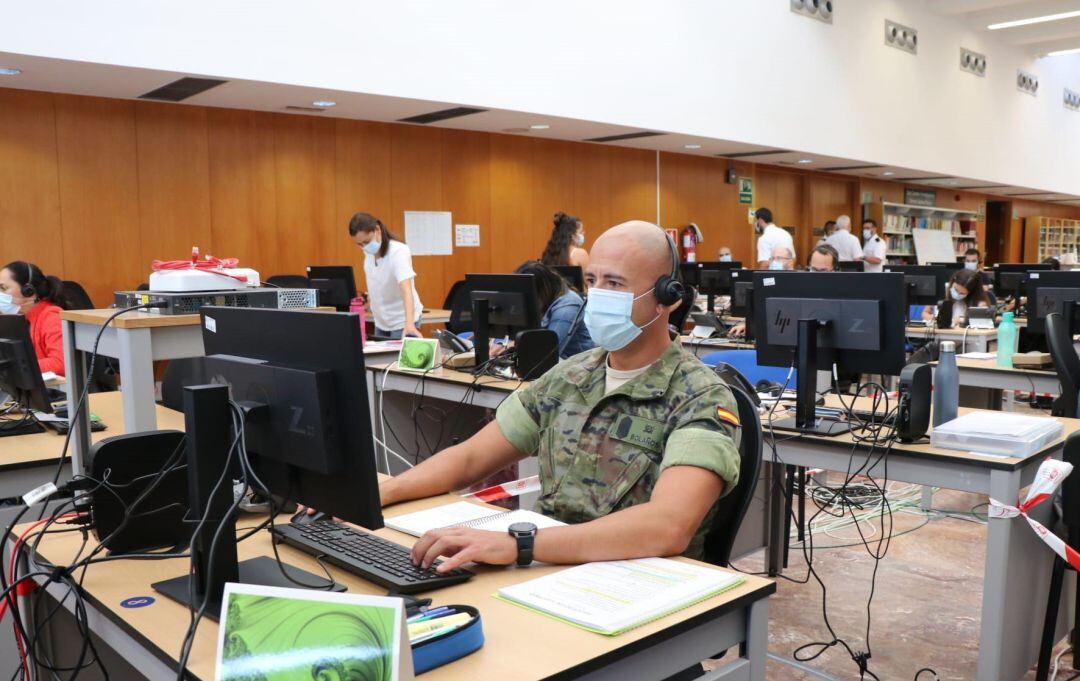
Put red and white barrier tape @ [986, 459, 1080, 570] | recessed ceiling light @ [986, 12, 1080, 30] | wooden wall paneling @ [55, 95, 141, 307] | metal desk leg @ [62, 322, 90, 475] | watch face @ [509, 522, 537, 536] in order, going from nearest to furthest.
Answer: watch face @ [509, 522, 537, 536] < red and white barrier tape @ [986, 459, 1080, 570] < metal desk leg @ [62, 322, 90, 475] < wooden wall paneling @ [55, 95, 141, 307] < recessed ceiling light @ [986, 12, 1080, 30]

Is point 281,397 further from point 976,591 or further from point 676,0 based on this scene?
point 676,0

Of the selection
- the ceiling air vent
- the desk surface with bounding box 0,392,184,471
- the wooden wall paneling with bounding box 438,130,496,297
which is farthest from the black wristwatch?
the wooden wall paneling with bounding box 438,130,496,297

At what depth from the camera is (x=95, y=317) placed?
8.12 ft

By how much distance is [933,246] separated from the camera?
16312mm

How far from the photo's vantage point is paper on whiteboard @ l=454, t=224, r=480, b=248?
31.8 ft

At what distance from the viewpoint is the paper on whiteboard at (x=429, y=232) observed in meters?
9.20

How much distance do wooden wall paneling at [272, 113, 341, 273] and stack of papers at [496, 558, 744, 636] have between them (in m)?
7.35

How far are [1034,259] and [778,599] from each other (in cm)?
1931

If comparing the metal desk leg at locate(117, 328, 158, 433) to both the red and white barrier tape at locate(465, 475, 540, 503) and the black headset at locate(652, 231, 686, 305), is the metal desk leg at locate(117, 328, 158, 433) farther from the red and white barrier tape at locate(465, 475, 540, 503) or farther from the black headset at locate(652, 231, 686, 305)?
the black headset at locate(652, 231, 686, 305)

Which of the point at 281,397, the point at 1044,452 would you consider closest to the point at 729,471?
the point at 281,397

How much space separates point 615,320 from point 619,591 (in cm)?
64

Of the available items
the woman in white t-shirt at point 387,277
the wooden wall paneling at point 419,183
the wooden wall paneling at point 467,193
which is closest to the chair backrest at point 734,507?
the woman in white t-shirt at point 387,277

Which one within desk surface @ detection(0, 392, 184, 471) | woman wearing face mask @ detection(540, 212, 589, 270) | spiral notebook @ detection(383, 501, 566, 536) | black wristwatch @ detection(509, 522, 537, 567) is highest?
woman wearing face mask @ detection(540, 212, 589, 270)

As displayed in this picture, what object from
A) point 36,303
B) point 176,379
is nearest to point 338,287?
point 36,303
